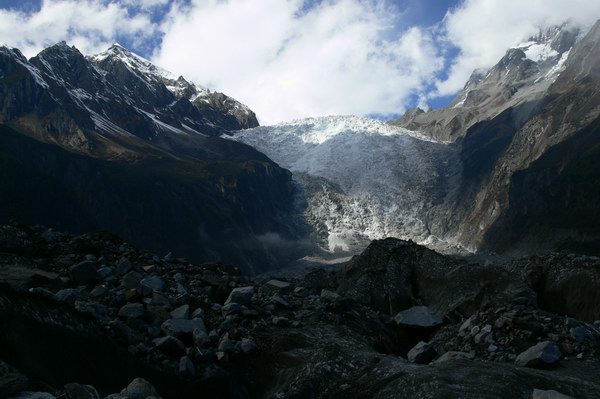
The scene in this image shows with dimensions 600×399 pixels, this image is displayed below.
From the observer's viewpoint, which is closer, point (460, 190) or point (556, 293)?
point (556, 293)

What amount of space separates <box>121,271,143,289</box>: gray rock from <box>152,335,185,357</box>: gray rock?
283 cm

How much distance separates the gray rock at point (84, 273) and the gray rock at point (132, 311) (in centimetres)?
232

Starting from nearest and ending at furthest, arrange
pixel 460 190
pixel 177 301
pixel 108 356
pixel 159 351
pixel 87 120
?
pixel 108 356
pixel 159 351
pixel 177 301
pixel 87 120
pixel 460 190

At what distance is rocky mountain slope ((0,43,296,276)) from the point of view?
99894 mm

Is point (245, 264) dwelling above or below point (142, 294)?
above

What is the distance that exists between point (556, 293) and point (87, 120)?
509 ft

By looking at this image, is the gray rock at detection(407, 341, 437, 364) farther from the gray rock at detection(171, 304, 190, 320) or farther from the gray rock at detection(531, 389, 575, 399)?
the gray rock at detection(171, 304, 190, 320)

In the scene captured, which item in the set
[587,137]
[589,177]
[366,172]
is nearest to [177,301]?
[589,177]

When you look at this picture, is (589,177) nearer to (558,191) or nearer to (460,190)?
(558,191)

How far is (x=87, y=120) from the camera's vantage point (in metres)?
156

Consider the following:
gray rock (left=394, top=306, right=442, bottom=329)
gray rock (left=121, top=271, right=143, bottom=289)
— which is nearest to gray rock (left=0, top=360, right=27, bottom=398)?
gray rock (left=121, top=271, right=143, bottom=289)

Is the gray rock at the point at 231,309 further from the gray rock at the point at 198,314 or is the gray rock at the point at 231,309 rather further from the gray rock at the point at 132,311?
the gray rock at the point at 132,311

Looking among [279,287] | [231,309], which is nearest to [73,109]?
[279,287]

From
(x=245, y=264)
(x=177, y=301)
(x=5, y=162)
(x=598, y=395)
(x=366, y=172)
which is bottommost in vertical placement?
(x=598, y=395)
